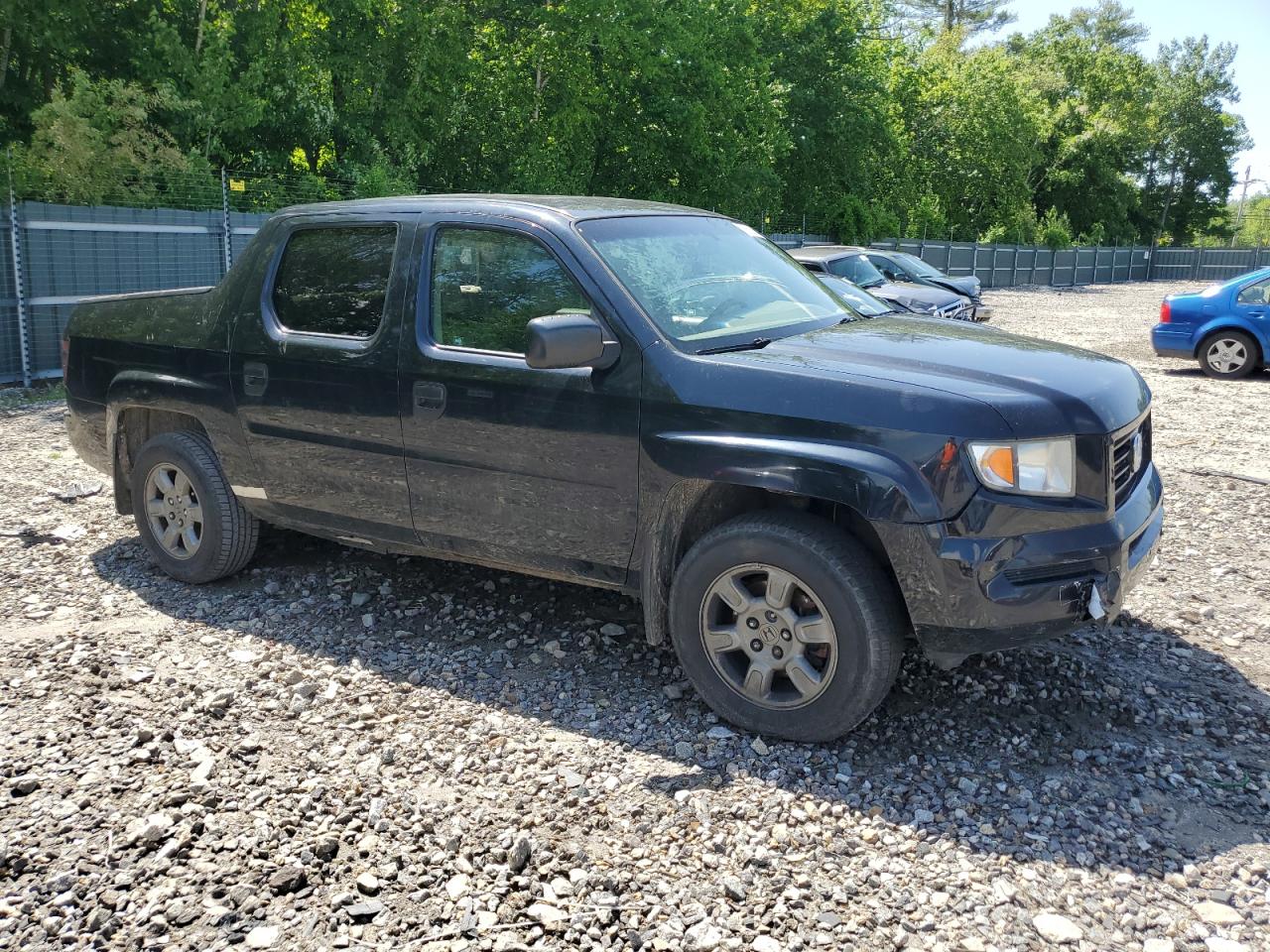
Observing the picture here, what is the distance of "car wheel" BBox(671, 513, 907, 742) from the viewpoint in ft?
12.5

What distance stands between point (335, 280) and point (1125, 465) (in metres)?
3.33

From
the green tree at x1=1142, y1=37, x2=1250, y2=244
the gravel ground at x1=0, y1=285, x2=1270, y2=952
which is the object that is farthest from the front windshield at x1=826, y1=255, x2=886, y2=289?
the green tree at x1=1142, y1=37, x2=1250, y2=244

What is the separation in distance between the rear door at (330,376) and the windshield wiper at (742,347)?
136 centimetres

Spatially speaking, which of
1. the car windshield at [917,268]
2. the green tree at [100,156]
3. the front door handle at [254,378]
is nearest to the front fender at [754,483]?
the front door handle at [254,378]

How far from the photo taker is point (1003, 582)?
3.70 meters

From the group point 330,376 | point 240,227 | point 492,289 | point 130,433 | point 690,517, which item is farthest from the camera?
point 240,227

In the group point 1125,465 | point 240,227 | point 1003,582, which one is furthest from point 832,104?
point 1003,582

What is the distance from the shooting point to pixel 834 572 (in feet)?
12.5

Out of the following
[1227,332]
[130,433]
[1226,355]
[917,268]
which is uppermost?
[917,268]

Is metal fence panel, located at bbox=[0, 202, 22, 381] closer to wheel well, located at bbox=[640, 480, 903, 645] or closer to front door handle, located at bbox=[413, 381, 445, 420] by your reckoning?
front door handle, located at bbox=[413, 381, 445, 420]

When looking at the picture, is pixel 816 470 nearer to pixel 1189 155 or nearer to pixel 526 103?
pixel 526 103

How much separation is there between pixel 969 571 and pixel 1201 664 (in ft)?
5.98

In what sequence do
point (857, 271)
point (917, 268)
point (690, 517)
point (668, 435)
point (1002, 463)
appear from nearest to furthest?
point (1002, 463) < point (668, 435) < point (690, 517) < point (857, 271) < point (917, 268)

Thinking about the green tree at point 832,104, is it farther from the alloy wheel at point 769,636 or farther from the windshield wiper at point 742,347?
the alloy wheel at point 769,636
